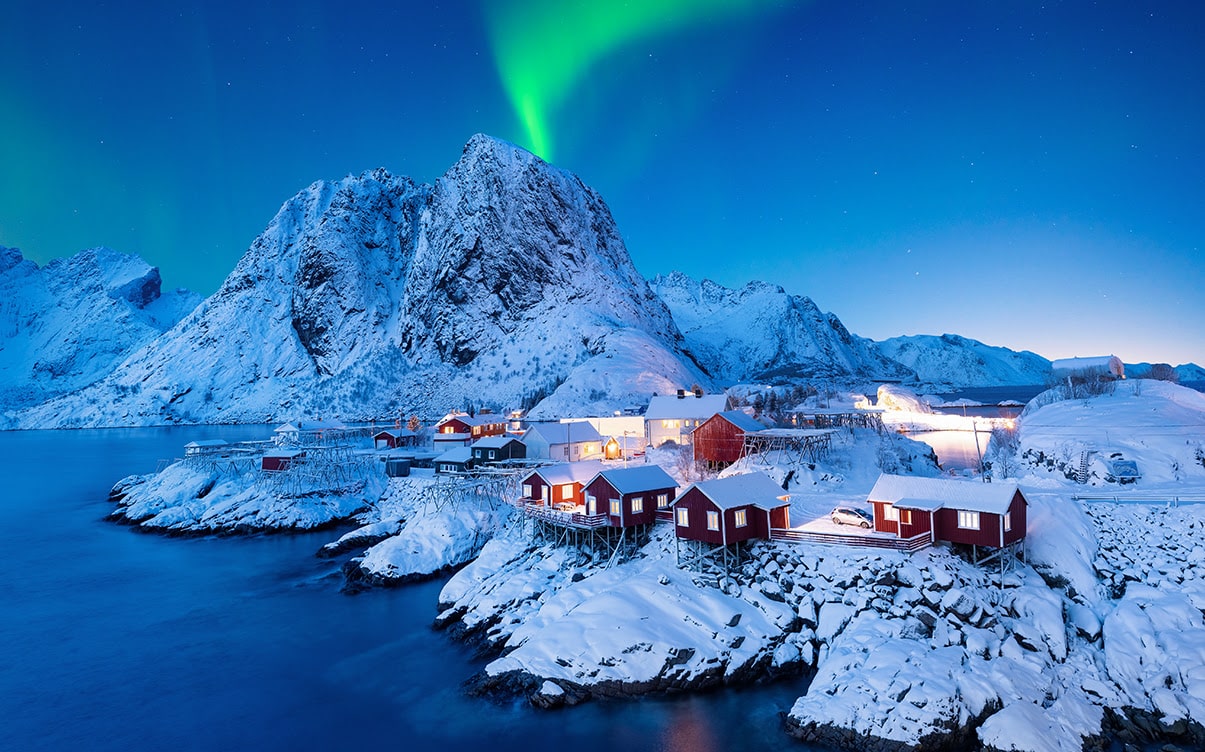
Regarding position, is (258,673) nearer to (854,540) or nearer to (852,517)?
(854,540)

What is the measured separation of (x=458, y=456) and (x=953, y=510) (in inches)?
1809

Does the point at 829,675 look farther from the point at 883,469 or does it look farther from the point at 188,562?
the point at 188,562

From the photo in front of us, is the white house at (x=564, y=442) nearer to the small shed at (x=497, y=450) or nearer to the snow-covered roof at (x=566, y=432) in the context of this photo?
the snow-covered roof at (x=566, y=432)

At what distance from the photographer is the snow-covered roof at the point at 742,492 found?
32.0m

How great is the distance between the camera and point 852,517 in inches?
1309

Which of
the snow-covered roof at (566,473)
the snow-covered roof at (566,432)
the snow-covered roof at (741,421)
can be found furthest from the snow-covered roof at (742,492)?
the snow-covered roof at (566,432)

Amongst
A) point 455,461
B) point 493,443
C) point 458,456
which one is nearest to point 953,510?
point 493,443

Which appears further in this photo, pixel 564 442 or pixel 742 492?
pixel 564 442

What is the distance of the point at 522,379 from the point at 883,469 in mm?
118228

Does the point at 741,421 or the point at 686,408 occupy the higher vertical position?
the point at 686,408

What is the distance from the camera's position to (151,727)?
25.5m

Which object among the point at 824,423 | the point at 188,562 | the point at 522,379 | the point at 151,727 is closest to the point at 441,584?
the point at 151,727

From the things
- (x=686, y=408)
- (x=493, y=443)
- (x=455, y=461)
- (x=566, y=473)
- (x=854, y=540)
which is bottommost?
(x=854, y=540)

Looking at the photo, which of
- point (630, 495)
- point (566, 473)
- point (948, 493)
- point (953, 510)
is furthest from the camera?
point (566, 473)
